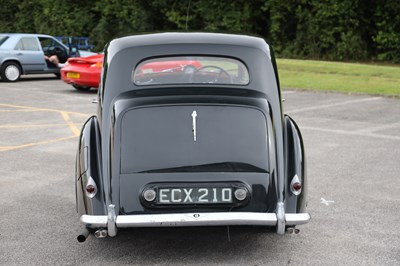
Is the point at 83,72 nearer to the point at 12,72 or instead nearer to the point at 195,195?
the point at 12,72

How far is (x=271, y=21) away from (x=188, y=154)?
30.0 metres

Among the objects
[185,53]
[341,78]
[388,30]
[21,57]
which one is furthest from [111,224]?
[388,30]

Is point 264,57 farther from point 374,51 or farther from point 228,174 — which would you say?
point 374,51

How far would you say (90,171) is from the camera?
202 inches

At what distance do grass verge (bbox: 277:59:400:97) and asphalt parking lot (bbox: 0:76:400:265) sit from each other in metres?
5.75

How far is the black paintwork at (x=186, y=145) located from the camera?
496 cm

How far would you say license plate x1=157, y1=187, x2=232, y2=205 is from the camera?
16.1 ft

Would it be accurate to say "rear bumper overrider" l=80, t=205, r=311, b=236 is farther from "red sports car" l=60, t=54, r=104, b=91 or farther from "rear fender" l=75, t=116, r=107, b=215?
"red sports car" l=60, t=54, r=104, b=91

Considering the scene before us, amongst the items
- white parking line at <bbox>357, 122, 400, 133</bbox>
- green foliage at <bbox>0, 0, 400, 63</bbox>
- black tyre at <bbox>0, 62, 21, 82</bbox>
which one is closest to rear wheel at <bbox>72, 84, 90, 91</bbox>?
black tyre at <bbox>0, 62, 21, 82</bbox>

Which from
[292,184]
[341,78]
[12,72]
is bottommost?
[341,78]

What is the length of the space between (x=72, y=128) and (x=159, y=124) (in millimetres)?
6646

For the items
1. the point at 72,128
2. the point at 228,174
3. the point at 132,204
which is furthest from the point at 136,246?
the point at 72,128

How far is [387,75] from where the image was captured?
21797mm

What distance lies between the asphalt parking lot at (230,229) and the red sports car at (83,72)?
16.0 ft
